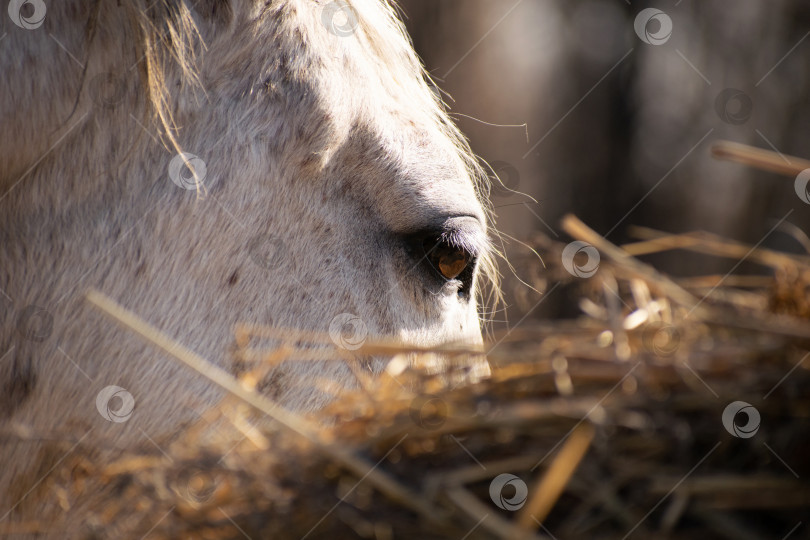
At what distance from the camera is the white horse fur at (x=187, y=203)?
1.03m

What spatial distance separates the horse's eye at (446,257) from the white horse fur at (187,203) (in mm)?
20

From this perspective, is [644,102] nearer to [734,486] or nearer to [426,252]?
[426,252]

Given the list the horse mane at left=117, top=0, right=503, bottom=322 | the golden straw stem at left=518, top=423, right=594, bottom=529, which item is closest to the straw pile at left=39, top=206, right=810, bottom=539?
the golden straw stem at left=518, top=423, right=594, bottom=529

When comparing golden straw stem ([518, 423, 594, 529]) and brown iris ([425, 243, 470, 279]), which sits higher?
golden straw stem ([518, 423, 594, 529])

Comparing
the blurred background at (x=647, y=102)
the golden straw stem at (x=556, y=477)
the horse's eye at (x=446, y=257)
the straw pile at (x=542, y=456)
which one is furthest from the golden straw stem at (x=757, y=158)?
the blurred background at (x=647, y=102)

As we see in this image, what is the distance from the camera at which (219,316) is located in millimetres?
1115

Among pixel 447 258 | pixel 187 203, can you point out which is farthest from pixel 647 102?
pixel 187 203

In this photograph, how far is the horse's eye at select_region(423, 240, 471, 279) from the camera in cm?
127

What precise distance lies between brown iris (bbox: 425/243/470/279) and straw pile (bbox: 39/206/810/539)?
569 millimetres

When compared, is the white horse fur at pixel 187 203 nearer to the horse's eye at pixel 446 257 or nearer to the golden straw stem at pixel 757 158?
the horse's eye at pixel 446 257

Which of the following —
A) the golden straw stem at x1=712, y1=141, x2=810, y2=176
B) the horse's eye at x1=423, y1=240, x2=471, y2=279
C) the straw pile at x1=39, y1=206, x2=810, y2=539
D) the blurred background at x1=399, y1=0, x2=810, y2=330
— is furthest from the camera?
the blurred background at x1=399, y1=0, x2=810, y2=330

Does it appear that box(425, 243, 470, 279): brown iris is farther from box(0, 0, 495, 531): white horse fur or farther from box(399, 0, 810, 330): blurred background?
box(399, 0, 810, 330): blurred background

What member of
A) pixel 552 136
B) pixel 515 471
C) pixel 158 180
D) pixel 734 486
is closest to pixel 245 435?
pixel 515 471

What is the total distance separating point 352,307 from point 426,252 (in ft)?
0.59
